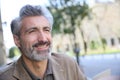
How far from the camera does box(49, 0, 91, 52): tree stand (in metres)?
9.12

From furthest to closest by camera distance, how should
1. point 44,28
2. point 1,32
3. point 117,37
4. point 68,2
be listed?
1. point 117,37
2. point 68,2
3. point 1,32
4. point 44,28

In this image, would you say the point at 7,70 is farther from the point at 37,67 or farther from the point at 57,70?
the point at 57,70

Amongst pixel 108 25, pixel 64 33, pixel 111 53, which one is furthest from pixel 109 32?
pixel 64 33

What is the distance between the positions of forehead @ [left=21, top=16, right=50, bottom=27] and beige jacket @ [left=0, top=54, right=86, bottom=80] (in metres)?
0.27

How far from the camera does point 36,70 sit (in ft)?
6.98

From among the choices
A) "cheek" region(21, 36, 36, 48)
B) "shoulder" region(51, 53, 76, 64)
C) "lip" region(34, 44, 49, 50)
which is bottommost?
"shoulder" region(51, 53, 76, 64)

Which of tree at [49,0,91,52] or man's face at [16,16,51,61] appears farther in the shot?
tree at [49,0,91,52]

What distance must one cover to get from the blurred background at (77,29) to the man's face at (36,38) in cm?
22

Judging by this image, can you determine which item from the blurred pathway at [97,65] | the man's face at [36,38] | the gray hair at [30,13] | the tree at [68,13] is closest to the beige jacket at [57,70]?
the man's face at [36,38]

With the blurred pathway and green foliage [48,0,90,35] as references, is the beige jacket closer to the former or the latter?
the blurred pathway

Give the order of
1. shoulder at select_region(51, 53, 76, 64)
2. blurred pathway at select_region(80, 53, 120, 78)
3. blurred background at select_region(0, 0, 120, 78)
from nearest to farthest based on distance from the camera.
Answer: shoulder at select_region(51, 53, 76, 64) → blurred background at select_region(0, 0, 120, 78) → blurred pathway at select_region(80, 53, 120, 78)

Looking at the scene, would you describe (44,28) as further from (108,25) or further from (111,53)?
(111,53)

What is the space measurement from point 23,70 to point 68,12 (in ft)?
25.3

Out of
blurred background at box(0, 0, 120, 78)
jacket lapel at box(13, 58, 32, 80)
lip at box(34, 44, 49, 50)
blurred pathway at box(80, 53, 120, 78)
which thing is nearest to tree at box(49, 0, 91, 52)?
blurred background at box(0, 0, 120, 78)
